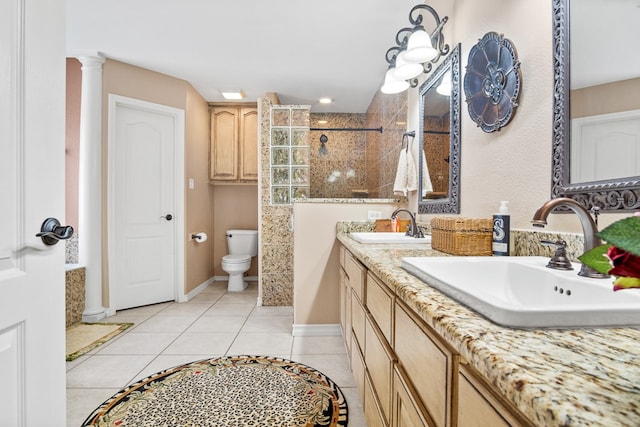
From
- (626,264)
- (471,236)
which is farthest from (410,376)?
(471,236)

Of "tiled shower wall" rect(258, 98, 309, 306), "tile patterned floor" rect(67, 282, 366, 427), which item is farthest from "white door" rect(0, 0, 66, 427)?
"tiled shower wall" rect(258, 98, 309, 306)

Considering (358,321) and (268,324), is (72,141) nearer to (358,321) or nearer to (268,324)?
(268,324)

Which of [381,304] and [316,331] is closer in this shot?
[381,304]

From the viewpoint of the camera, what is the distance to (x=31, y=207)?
722 mm

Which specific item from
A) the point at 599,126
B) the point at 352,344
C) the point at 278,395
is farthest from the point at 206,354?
the point at 599,126

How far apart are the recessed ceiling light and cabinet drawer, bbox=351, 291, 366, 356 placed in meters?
2.90

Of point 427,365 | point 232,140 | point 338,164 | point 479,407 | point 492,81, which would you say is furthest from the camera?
point 338,164

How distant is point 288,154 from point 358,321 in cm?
233

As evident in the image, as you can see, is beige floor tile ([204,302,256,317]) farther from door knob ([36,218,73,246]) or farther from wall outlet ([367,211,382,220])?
door knob ([36,218,73,246])

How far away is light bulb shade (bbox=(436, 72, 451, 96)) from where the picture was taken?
65.9 inches

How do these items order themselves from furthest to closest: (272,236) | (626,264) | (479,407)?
(272,236) → (479,407) → (626,264)

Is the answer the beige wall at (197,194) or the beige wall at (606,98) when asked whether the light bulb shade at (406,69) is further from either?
the beige wall at (197,194)

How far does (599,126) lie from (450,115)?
903 millimetres

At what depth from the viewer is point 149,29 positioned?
237 centimetres
